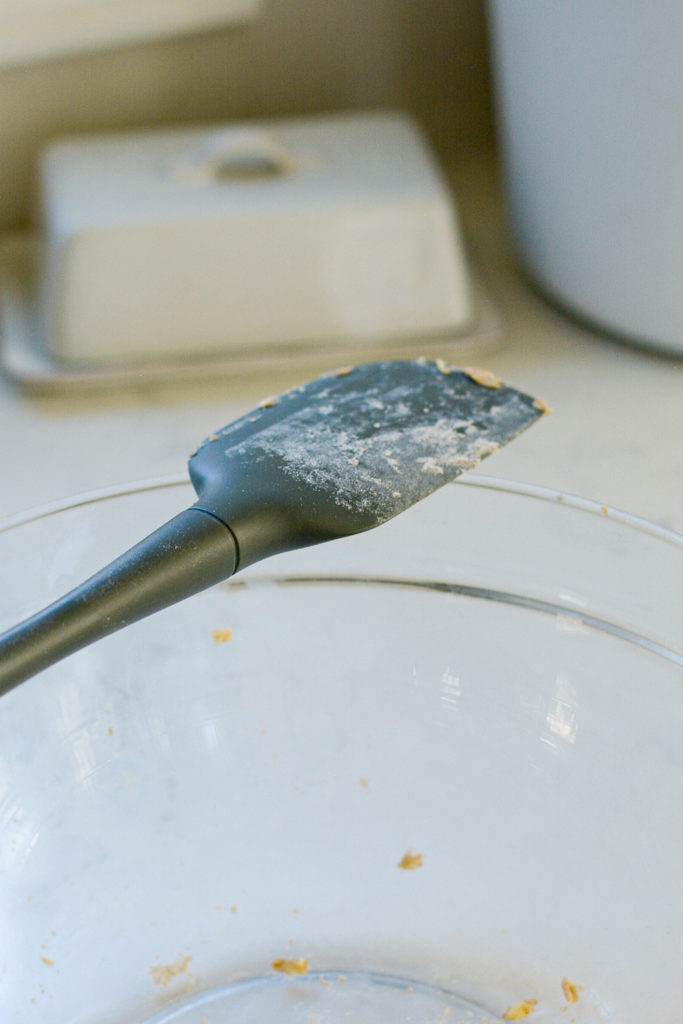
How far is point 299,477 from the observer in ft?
1.29

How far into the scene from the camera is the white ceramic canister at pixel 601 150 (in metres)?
0.56

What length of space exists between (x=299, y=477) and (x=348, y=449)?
0.02 metres

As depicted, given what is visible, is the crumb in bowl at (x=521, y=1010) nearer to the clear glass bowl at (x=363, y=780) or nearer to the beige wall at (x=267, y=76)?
the clear glass bowl at (x=363, y=780)

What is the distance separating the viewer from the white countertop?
0.58 m

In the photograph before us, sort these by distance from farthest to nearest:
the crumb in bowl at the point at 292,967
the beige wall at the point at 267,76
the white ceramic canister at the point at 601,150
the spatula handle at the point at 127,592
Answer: the beige wall at the point at 267,76
the white ceramic canister at the point at 601,150
the crumb in bowl at the point at 292,967
the spatula handle at the point at 127,592

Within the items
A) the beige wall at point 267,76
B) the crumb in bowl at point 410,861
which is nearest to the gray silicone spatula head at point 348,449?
the crumb in bowl at point 410,861

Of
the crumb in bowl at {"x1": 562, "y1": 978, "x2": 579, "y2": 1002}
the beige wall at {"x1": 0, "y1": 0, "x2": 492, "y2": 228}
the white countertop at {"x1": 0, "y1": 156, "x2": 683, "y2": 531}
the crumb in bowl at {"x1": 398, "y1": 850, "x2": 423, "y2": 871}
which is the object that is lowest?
the crumb in bowl at {"x1": 562, "y1": 978, "x2": 579, "y2": 1002}

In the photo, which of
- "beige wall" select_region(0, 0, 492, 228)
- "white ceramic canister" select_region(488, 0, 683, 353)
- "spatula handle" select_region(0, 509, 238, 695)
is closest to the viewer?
"spatula handle" select_region(0, 509, 238, 695)

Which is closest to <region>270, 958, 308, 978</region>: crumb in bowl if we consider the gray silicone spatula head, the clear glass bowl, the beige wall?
the clear glass bowl

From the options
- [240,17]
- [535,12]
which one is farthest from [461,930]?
[240,17]

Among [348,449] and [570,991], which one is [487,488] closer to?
[348,449]

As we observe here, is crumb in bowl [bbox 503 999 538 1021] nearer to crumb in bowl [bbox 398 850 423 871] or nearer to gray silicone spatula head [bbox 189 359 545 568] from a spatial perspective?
crumb in bowl [bbox 398 850 423 871]

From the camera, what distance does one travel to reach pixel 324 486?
39 centimetres

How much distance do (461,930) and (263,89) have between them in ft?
2.04
